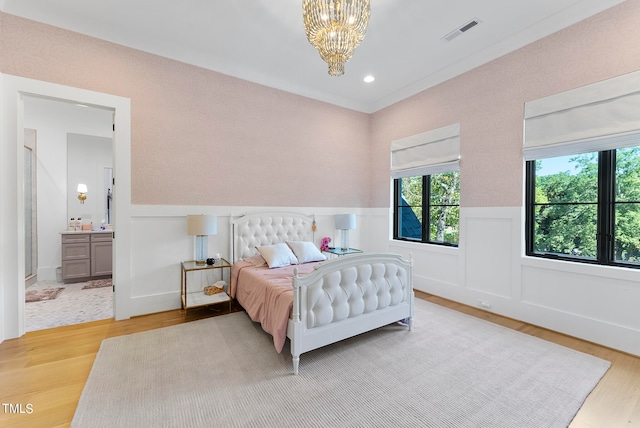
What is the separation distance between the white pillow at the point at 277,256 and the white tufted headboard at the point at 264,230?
1.00ft

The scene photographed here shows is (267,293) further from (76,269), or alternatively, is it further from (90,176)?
(90,176)

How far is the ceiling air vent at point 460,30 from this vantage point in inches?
116

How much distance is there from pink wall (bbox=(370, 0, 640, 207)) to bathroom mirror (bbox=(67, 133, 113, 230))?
595 centimetres

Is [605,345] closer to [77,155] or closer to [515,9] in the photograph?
[515,9]

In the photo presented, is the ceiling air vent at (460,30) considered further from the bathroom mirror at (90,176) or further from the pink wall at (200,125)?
the bathroom mirror at (90,176)

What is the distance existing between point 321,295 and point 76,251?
494 centimetres

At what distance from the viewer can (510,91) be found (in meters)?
3.26

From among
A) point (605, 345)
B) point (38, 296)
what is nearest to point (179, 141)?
point (38, 296)

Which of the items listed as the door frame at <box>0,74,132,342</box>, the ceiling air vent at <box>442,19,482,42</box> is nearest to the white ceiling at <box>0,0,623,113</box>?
the ceiling air vent at <box>442,19,482,42</box>

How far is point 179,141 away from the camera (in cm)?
350

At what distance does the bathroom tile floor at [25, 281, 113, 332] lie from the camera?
3.13 metres

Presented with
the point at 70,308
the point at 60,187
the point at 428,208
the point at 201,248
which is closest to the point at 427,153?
the point at 428,208

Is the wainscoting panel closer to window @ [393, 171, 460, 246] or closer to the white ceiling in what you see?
window @ [393, 171, 460, 246]

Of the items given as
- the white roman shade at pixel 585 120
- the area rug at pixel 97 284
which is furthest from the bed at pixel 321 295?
the area rug at pixel 97 284
